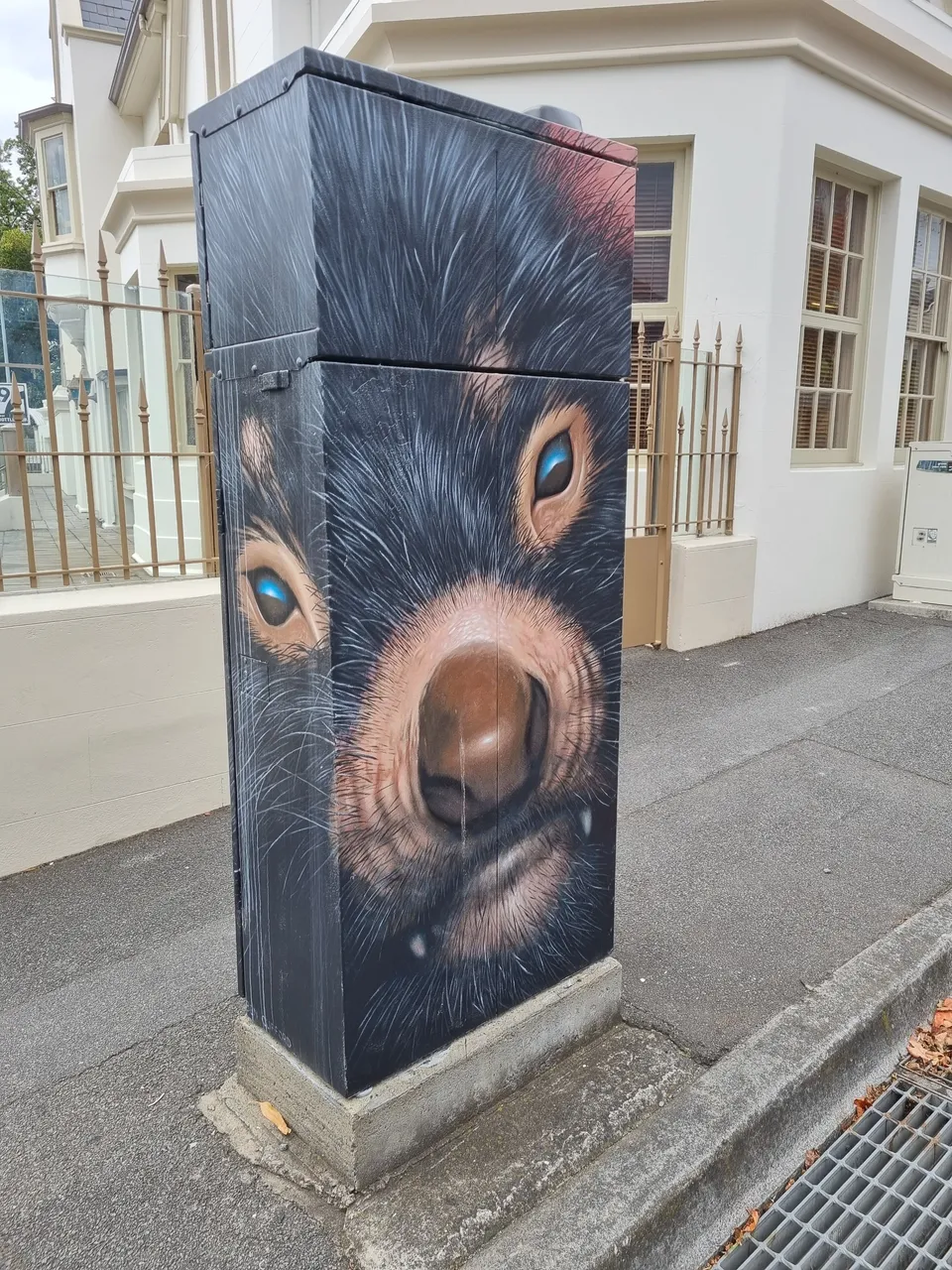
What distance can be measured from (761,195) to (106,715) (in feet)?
19.5

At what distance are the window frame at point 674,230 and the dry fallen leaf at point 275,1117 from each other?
6167mm

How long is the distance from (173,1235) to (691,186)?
7.29m

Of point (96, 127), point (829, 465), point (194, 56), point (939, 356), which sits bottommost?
point (829, 465)

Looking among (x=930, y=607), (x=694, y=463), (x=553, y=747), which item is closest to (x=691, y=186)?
(x=694, y=463)

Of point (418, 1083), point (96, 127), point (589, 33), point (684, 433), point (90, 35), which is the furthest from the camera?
point (90, 35)

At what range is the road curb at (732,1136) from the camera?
200 cm

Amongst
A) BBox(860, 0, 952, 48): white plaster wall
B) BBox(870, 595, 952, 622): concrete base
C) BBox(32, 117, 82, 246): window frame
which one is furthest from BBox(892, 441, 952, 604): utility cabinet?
BBox(32, 117, 82, 246): window frame

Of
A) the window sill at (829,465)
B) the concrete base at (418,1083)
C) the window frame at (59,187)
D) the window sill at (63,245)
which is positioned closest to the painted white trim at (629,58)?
the window sill at (829,465)

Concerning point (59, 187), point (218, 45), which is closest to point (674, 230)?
point (218, 45)

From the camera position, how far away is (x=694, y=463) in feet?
23.5

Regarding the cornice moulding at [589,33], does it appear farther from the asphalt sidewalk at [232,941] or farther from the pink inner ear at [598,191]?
the pink inner ear at [598,191]

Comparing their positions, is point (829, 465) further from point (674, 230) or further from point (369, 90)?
point (369, 90)

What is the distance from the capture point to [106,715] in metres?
4.07

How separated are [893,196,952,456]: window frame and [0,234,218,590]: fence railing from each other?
269 inches
